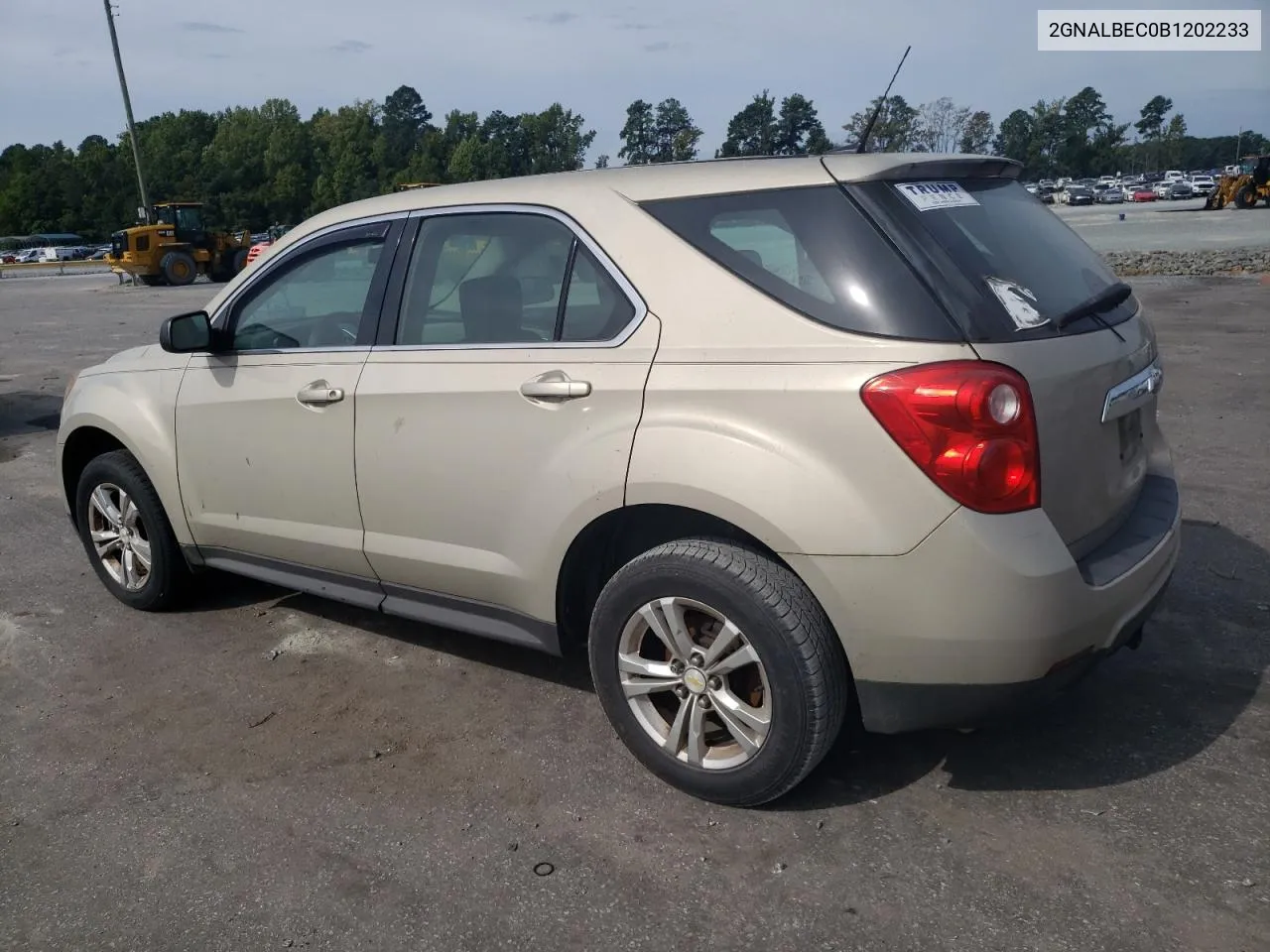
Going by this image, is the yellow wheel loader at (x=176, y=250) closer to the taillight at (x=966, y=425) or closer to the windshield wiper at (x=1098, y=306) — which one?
the windshield wiper at (x=1098, y=306)

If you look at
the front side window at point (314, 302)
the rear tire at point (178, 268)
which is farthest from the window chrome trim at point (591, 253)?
the rear tire at point (178, 268)

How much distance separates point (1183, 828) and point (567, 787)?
Result: 1.69 meters

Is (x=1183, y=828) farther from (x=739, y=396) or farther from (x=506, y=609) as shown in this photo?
(x=506, y=609)

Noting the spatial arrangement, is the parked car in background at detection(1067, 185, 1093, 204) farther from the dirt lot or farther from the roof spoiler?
the roof spoiler

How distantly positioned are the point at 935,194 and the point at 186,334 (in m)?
2.77

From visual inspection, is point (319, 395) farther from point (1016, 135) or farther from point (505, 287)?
point (1016, 135)

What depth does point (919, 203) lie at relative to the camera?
2.89m

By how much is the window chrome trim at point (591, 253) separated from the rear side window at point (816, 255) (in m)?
0.20

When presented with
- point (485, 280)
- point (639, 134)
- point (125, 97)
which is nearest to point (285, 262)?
point (485, 280)

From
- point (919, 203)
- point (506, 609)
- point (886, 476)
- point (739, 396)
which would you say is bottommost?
point (506, 609)

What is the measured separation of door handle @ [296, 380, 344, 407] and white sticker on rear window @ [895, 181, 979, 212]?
1993 millimetres

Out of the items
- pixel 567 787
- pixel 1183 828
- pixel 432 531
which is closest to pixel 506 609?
pixel 432 531

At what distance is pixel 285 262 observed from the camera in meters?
4.15

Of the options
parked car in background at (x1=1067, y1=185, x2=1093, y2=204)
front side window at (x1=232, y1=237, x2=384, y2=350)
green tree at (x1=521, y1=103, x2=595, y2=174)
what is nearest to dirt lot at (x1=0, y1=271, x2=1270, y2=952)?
front side window at (x1=232, y1=237, x2=384, y2=350)
